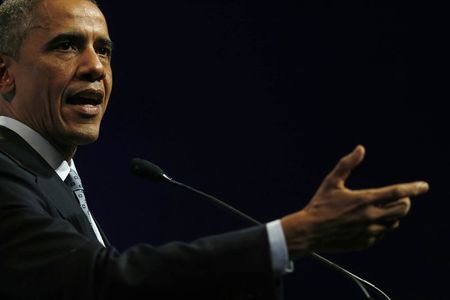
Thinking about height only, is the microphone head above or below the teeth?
below

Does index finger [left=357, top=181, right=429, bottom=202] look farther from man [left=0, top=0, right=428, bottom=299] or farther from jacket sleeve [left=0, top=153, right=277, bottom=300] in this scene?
jacket sleeve [left=0, top=153, right=277, bottom=300]

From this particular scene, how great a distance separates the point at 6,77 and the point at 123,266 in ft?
2.72

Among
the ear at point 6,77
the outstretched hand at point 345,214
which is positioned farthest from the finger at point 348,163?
the ear at point 6,77

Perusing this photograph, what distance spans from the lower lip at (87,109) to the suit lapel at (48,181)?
156 millimetres

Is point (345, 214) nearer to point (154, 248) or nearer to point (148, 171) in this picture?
point (154, 248)

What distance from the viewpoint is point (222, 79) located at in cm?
329

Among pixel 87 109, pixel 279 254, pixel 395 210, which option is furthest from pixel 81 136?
pixel 395 210

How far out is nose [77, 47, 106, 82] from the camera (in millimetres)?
1831

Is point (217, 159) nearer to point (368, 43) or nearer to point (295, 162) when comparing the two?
point (295, 162)

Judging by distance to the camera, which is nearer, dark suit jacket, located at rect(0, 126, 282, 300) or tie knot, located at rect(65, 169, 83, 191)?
dark suit jacket, located at rect(0, 126, 282, 300)

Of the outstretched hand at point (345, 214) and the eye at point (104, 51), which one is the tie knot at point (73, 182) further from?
the outstretched hand at point (345, 214)

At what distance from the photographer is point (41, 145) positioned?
178 centimetres

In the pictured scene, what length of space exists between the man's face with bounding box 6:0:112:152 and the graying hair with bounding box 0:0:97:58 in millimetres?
20

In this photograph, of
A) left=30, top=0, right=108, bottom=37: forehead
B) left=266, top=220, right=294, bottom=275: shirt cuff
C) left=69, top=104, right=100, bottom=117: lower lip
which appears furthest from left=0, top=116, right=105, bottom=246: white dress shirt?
left=266, top=220, right=294, bottom=275: shirt cuff
